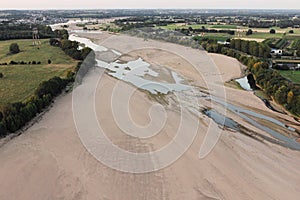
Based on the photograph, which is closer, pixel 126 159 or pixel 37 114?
pixel 126 159

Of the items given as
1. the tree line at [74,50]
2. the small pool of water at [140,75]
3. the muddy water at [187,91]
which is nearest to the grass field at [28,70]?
the tree line at [74,50]

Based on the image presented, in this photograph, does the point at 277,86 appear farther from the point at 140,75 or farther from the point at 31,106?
the point at 31,106

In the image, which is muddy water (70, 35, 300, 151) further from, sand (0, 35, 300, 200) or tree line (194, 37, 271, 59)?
tree line (194, 37, 271, 59)

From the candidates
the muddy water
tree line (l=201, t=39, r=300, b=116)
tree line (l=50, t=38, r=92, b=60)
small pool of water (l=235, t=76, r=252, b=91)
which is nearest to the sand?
the muddy water

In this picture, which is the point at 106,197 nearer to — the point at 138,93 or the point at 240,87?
the point at 138,93

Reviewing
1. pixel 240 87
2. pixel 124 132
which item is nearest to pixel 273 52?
pixel 240 87

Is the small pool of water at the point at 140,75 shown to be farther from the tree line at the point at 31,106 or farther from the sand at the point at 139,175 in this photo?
the sand at the point at 139,175
